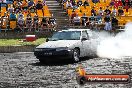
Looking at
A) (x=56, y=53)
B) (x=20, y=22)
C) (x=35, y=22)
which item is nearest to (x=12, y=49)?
(x=20, y=22)

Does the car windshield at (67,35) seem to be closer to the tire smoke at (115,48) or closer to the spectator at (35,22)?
the tire smoke at (115,48)

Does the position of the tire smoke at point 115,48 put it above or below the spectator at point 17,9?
below

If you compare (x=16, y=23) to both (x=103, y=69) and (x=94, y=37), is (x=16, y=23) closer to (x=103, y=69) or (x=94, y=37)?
(x=94, y=37)

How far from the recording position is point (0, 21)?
30.7m

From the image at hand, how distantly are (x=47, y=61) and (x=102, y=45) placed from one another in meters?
3.96

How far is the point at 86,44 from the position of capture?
1989 cm

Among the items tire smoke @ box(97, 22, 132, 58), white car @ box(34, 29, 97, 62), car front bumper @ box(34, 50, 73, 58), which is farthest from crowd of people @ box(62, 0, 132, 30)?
car front bumper @ box(34, 50, 73, 58)

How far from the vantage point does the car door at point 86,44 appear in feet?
64.6

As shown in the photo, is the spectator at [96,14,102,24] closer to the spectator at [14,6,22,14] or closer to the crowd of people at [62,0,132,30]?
the crowd of people at [62,0,132,30]

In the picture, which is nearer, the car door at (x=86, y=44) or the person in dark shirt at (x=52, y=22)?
the car door at (x=86, y=44)

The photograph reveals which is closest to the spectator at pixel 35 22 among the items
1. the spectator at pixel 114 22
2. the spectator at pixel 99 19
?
the spectator at pixel 99 19

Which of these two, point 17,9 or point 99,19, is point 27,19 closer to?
point 17,9

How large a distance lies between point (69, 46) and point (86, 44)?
5.63 ft

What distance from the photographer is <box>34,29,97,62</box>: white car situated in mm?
18219
